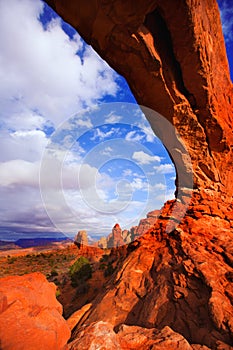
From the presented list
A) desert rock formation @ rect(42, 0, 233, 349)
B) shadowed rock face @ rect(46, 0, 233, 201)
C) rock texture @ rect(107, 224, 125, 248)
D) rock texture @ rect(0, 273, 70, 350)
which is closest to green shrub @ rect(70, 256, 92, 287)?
desert rock formation @ rect(42, 0, 233, 349)

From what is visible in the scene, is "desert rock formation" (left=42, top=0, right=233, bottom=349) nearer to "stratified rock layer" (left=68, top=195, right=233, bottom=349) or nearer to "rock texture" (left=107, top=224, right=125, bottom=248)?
"stratified rock layer" (left=68, top=195, right=233, bottom=349)

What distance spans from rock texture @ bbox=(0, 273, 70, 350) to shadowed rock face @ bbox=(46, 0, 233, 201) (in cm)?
917

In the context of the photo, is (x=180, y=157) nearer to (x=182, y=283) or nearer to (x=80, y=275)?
(x=182, y=283)

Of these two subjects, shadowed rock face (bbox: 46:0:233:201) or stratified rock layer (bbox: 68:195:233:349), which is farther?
shadowed rock face (bbox: 46:0:233:201)

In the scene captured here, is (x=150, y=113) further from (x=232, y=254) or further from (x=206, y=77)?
(x=232, y=254)

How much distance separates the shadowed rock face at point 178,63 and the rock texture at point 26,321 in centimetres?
917

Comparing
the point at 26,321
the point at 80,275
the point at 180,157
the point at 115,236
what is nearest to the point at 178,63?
Result: the point at 180,157

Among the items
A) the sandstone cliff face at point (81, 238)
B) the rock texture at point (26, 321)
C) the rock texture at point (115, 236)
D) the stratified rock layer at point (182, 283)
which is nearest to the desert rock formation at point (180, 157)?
the stratified rock layer at point (182, 283)

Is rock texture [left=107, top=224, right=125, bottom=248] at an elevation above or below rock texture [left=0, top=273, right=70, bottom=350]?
below

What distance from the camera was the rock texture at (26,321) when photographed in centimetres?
414

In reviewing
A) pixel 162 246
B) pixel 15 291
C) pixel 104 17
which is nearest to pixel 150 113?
pixel 104 17

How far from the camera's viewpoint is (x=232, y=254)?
8211 millimetres

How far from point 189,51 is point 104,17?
4191 millimetres

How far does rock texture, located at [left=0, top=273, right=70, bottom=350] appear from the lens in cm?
414
